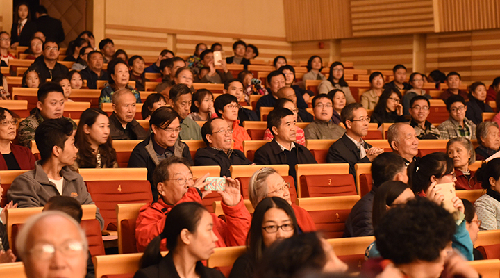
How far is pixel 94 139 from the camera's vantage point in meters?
2.82

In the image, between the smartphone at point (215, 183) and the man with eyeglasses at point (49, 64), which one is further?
the man with eyeglasses at point (49, 64)

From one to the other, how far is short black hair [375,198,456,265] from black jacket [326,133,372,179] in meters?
2.15

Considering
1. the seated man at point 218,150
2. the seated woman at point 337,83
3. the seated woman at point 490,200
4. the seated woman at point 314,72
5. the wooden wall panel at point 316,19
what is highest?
the wooden wall panel at point 316,19

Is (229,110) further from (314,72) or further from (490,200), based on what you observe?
(314,72)

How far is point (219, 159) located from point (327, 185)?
1.92ft

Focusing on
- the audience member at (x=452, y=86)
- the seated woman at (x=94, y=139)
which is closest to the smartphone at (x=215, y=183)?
the seated woman at (x=94, y=139)

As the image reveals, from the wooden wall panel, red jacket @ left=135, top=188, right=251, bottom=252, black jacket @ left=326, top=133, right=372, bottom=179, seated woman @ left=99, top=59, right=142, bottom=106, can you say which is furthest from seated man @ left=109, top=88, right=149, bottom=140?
the wooden wall panel

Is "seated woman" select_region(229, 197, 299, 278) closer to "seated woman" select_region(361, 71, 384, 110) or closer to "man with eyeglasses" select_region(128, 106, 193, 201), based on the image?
"man with eyeglasses" select_region(128, 106, 193, 201)

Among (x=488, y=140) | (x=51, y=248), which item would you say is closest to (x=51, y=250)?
(x=51, y=248)

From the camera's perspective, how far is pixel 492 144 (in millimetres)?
3869

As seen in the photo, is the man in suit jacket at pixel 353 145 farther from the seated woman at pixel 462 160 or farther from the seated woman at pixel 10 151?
the seated woman at pixel 10 151

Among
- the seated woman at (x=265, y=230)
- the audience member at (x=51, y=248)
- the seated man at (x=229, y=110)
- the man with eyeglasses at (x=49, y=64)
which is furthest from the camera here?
the man with eyeglasses at (x=49, y=64)

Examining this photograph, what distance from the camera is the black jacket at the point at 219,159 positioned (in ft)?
10.0

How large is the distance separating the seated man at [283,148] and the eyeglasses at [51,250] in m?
2.27
